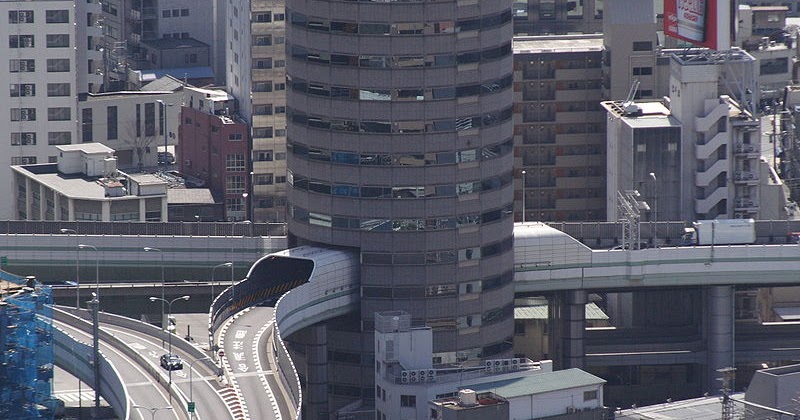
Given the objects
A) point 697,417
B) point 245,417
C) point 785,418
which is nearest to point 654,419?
point 697,417

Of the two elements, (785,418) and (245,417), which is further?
(245,417)

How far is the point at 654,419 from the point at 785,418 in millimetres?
15224

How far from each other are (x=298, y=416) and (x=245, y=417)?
3774mm

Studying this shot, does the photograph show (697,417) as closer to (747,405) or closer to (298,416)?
(747,405)

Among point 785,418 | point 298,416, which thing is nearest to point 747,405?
point 785,418

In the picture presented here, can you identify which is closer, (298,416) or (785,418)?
(785,418)

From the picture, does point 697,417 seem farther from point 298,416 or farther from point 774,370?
point 298,416

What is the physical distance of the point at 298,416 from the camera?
199000mm

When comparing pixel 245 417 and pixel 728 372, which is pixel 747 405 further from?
pixel 245 417

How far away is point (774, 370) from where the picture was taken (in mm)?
196125

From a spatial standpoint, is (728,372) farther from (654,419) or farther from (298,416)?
(298,416)

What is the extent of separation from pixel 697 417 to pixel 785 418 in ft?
46.9

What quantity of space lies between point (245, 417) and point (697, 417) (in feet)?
102

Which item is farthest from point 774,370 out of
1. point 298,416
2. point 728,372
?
point 298,416
